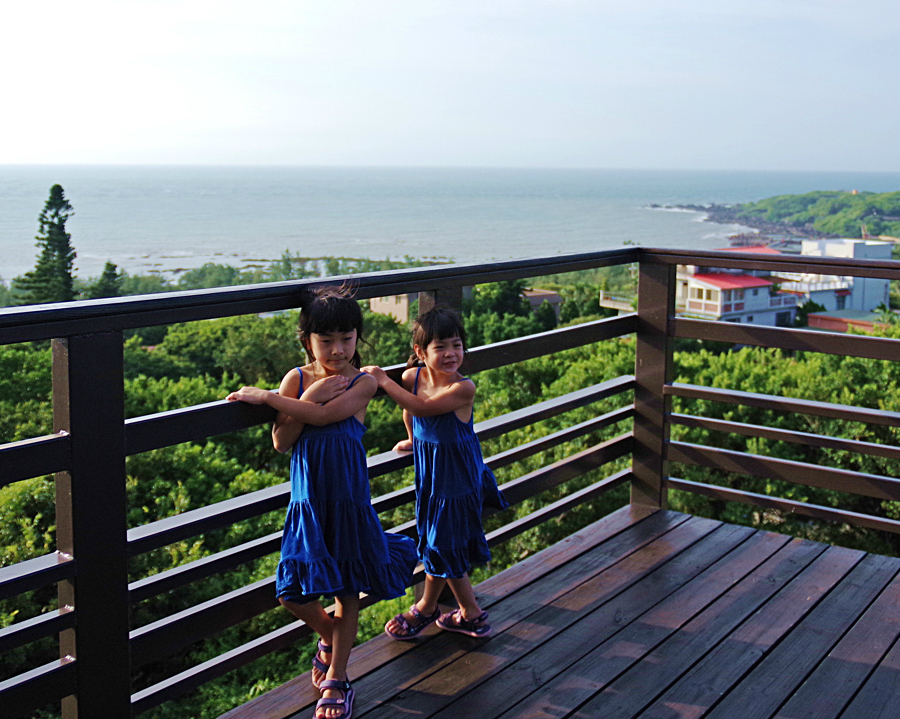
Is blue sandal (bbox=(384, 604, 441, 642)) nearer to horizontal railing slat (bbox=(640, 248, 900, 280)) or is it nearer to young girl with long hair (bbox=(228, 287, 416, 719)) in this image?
young girl with long hair (bbox=(228, 287, 416, 719))

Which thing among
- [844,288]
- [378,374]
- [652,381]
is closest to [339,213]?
[844,288]

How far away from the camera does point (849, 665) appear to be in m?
2.33

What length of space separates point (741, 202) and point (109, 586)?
43.0 metres

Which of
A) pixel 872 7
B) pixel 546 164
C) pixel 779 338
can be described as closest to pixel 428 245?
pixel 546 164

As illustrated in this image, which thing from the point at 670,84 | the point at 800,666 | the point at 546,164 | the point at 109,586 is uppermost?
the point at 670,84

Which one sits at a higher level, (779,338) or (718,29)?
(718,29)

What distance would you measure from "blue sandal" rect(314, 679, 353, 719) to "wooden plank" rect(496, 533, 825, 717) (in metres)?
0.37

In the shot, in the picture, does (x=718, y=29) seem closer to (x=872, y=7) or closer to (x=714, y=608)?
(x=872, y=7)

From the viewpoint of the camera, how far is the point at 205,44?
119ft

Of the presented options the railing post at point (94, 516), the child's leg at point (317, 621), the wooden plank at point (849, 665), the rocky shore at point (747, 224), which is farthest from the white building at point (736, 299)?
the railing post at point (94, 516)

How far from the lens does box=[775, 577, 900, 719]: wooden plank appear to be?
2.14 meters

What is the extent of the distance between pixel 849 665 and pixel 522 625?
843mm

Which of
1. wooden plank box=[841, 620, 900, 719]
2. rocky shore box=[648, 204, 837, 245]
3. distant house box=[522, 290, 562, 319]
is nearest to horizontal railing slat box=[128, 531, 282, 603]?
wooden plank box=[841, 620, 900, 719]

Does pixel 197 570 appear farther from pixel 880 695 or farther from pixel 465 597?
pixel 880 695
